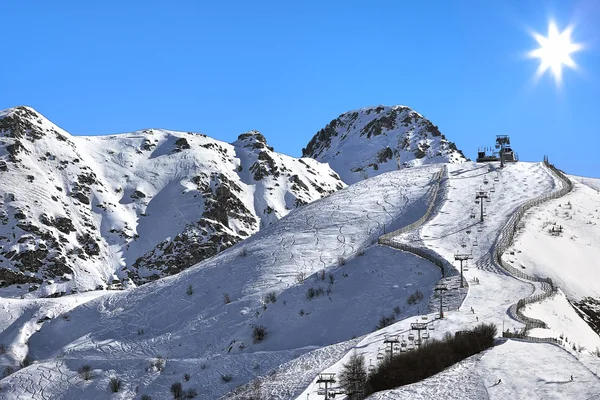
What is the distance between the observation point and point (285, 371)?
109ft

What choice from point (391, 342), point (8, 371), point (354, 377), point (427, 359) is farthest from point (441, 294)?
point (8, 371)

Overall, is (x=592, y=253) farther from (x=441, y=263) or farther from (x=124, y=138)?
(x=124, y=138)

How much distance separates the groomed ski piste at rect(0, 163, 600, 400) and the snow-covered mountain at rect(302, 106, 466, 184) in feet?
301

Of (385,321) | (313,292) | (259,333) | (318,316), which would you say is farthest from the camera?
(313,292)

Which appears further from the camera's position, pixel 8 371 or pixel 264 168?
pixel 264 168

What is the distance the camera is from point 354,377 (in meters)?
26.8

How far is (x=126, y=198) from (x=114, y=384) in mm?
89978

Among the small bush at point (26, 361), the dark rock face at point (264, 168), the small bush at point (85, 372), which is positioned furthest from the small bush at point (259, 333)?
the dark rock face at point (264, 168)

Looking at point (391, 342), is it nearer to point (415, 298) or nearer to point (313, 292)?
point (415, 298)

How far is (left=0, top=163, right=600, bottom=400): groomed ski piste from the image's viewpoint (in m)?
26.6

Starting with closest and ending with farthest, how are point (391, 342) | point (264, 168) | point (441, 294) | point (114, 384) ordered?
1. point (391, 342)
2. point (441, 294)
3. point (114, 384)
4. point (264, 168)

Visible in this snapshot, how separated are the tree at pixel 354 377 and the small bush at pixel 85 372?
841 inches

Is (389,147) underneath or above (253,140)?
above

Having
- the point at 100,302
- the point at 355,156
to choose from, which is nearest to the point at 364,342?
the point at 100,302
